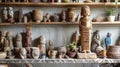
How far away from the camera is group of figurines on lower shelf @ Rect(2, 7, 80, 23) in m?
2.57

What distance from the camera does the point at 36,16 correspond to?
101 inches

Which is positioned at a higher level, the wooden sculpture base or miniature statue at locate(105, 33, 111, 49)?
miniature statue at locate(105, 33, 111, 49)

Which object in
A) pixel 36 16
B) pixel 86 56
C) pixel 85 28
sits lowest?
pixel 86 56

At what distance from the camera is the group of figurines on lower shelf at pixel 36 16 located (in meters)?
2.57

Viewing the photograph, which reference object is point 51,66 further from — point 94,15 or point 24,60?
point 94,15

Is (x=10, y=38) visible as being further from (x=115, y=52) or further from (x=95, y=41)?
(x=115, y=52)

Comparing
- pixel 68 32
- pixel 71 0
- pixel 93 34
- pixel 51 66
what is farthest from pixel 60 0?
pixel 51 66

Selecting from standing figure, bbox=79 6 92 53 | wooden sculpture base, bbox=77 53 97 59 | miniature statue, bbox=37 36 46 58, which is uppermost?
standing figure, bbox=79 6 92 53

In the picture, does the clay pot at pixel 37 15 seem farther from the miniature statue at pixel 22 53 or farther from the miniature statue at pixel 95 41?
the miniature statue at pixel 95 41

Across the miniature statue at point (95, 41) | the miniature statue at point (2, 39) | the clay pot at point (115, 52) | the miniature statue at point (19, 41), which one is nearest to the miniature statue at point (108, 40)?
the miniature statue at point (95, 41)

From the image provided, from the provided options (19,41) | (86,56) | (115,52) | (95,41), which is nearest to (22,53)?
(19,41)

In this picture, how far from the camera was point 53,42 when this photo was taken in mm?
2695

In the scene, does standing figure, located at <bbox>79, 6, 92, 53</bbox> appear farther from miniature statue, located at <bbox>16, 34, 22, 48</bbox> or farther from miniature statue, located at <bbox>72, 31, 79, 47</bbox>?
miniature statue, located at <bbox>16, 34, 22, 48</bbox>

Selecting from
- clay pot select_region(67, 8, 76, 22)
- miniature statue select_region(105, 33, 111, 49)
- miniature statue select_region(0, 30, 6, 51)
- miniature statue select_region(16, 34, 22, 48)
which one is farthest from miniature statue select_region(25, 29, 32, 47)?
miniature statue select_region(105, 33, 111, 49)
